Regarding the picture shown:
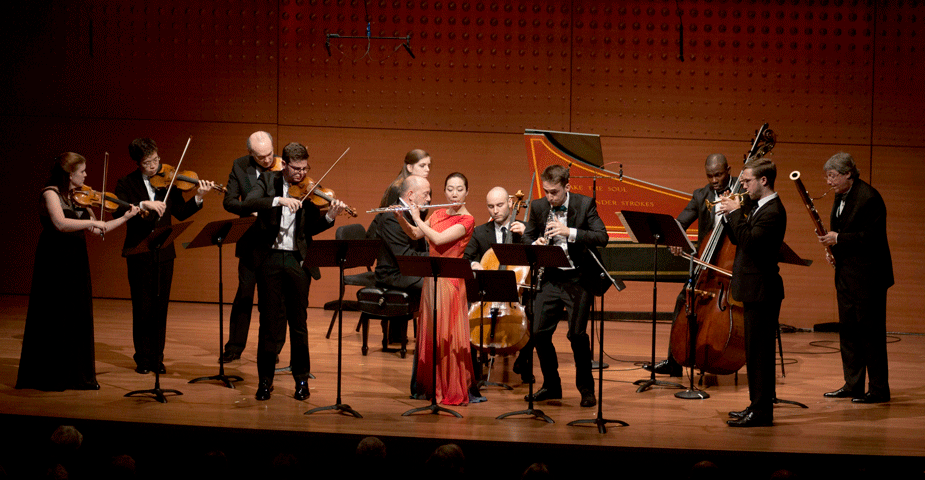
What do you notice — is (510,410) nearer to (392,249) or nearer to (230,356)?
(392,249)

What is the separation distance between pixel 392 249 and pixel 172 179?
1.39 m

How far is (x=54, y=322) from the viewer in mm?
4191

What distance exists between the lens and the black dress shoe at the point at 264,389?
4.09m

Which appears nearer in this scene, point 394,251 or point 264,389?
point 264,389

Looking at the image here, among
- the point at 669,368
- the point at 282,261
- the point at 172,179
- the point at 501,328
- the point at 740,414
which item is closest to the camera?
the point at 740,414

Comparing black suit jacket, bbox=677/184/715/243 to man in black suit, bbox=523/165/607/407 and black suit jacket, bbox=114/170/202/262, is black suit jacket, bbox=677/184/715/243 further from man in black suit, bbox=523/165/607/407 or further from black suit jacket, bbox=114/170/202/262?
black suit jacket, bbox=114/170/202/262

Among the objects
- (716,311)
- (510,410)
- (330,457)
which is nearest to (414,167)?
(510,410)

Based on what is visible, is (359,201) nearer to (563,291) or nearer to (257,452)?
(563,291)

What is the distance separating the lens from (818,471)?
315 cm

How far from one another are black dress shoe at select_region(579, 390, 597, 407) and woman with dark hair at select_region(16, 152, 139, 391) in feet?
8.50

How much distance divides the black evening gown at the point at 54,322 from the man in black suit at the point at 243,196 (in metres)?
0.86

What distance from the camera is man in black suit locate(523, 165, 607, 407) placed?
13.4 ft

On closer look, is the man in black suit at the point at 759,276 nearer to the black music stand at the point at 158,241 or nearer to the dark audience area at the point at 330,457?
the dark audience area at the point at 330,457

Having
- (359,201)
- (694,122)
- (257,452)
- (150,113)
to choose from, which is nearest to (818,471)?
(257,452)
